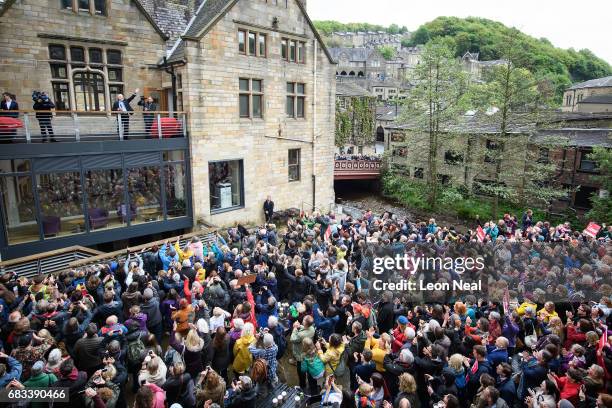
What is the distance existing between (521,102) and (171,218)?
911 inches

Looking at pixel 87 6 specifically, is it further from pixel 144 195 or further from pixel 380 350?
pixel 380 350

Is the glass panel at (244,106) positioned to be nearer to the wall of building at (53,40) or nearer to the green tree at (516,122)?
the wall of building at (53,40)

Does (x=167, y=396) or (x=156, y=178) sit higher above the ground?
(x=156, y=178)

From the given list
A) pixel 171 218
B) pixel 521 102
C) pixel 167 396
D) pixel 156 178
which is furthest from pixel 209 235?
pixel 521 102

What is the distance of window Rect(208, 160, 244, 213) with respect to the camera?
19.2 m

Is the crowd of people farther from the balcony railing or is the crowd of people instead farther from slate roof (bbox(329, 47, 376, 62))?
slate roof (bbox(329, 47, 376, 62))

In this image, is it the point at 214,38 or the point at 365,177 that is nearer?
the point at 214,38

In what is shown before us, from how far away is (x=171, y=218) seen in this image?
17.3 metres

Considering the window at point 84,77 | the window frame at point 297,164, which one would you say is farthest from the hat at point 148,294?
the window frame at point 297,164

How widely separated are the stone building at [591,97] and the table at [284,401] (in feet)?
191

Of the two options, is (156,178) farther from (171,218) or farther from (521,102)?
(521,102)

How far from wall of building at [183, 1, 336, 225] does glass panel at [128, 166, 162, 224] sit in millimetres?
1781

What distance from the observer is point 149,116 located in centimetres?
1681

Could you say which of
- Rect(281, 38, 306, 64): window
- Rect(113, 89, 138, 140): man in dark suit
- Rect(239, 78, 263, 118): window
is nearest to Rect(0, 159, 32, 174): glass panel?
Rect(113, 89, 138, 140): man in dark suit
